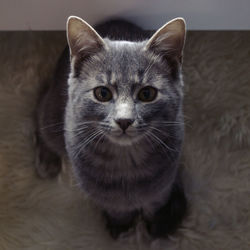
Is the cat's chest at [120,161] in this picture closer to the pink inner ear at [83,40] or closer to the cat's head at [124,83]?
the cat's head at [124,83]

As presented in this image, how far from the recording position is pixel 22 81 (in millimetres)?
1402

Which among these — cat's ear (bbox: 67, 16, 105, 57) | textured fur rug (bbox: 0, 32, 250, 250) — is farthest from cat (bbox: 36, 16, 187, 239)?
textured fur rug (bbox: 0, 32, 250, 250)

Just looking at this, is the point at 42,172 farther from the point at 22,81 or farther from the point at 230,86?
the point at 230,86

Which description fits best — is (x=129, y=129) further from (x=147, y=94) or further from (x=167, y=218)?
(x=167, y=218)

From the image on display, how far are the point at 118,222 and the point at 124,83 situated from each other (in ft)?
1.68

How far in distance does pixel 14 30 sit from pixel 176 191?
0.74 meters

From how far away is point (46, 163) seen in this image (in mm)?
1348

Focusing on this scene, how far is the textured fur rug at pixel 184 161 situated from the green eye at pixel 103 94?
48 centimetres

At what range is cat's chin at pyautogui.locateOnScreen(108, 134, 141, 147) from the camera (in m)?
0.92

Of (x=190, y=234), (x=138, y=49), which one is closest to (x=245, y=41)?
(x=138, y=49)

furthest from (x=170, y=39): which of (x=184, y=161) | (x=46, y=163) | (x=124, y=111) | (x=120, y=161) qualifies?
(x=46, y=163)

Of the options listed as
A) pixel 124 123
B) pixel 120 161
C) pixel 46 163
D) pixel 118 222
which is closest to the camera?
pixel 124 123

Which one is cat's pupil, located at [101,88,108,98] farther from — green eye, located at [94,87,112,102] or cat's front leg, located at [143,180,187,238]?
cat's front leg, located at [143,180,187,238]

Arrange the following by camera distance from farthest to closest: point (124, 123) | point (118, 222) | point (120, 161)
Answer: point (118, 222) → point (120, 161) → point (124, 123)
